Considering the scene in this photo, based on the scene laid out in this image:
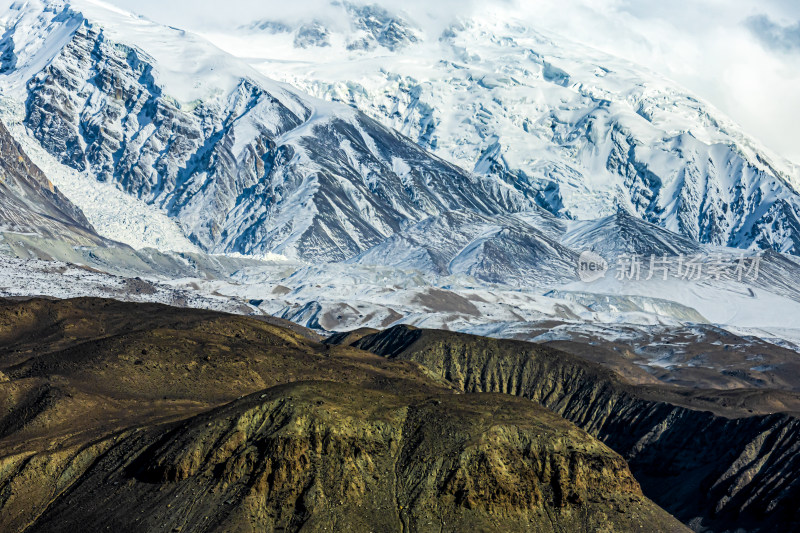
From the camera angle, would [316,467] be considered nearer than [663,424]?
Yes

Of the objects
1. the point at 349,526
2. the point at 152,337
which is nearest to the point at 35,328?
the point at 152,337

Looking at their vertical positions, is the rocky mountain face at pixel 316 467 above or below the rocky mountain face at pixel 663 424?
above

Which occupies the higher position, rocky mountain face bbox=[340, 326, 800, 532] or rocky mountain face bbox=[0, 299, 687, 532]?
rocky mountain face bbox=[0, 299, 687, 532]

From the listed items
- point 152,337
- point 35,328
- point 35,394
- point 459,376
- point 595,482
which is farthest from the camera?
point 459,376

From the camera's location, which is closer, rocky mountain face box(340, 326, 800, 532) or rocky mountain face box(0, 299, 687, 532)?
rocky mountain face box(0, 299, 687, 532)

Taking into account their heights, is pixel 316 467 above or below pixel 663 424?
above

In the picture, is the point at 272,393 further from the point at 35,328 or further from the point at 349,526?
the point at 35,328

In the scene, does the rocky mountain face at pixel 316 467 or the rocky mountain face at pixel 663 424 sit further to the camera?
the rocky mountain face at pixel 663 424

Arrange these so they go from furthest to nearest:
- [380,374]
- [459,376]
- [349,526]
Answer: [459,376]
[380,374]
[349,526]
